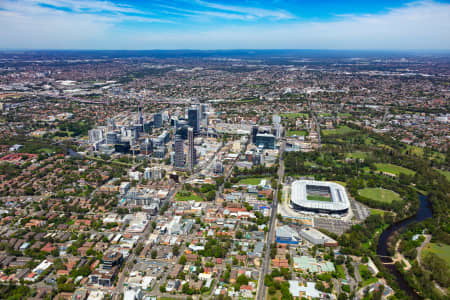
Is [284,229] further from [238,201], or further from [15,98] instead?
[15,98]

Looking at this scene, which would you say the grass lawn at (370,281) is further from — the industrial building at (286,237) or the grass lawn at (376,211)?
the grass lawn at (376,211)

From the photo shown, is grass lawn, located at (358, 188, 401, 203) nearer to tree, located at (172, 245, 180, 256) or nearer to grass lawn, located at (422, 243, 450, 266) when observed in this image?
grass lawn, located at (422, 243, 450, 266)

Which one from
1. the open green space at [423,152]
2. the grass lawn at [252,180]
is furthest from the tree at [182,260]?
the open green space at [423,152]

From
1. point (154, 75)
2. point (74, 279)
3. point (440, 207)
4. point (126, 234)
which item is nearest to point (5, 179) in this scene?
point (126, 234)

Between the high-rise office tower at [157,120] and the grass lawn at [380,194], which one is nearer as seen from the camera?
the grass lawn at [380,194]

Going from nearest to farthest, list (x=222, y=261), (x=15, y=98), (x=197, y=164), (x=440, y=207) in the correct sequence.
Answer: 1. (x=222, y=261)
2. (x=440, y=207)
3. (x=197, y=164)
4. (x=15, y=98)

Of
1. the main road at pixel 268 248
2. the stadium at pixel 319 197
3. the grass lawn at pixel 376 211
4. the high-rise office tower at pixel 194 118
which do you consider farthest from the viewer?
the high-rise office tower at pixel 194 118

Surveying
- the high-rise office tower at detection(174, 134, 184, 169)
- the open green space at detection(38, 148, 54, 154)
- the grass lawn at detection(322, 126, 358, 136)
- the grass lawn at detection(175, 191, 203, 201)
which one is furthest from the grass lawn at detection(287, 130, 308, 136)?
the open green space at detection(38, 148, 54, 154)
